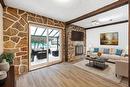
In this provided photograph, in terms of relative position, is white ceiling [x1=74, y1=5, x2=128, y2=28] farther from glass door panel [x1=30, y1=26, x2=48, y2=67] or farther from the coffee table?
glass door panel [x1=30, y1=26, x2=48, y2=67]

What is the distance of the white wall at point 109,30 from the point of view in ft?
18.7

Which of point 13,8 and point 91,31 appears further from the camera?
point 91,31

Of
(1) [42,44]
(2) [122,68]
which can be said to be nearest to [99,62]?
(2) [122,68]

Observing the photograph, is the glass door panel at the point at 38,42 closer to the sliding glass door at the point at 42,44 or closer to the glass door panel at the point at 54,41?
the sliding glass door at the point at 42,44

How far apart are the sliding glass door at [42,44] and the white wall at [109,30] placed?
309cm

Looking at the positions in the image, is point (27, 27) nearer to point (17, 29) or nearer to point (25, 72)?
point (17, 29)

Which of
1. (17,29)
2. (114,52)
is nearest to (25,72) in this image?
(17,29)

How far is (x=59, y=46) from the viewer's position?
5.77m

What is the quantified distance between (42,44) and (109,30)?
451 cm

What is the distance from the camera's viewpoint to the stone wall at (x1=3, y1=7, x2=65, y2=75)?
3.36 metres

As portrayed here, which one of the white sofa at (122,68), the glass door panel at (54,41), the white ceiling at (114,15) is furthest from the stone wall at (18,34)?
the white sofa at (122,68)

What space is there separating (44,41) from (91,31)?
4.21 m

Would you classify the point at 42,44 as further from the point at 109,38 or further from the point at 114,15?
the point at 109,38

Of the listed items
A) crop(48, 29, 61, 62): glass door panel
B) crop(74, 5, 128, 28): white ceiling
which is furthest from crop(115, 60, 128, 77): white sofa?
crop(48, 29, 61, 62): glass door panel
